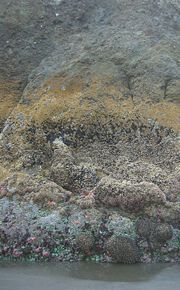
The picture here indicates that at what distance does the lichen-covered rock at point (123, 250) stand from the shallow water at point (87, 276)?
367 millimetres

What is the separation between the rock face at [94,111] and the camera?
23.5 metres

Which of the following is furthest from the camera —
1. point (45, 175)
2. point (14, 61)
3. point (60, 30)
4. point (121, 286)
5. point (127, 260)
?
point (60, 30)

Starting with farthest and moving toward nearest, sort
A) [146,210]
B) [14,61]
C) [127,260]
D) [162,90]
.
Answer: [14,61], [162,90], [146,210], [127,260]

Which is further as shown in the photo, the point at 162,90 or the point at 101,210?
the point at 162,90

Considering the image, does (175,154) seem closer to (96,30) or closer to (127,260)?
(127,260)

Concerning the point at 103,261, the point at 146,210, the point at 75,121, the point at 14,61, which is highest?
the point at 14,61

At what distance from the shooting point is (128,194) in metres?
23.2

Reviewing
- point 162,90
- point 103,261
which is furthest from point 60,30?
point 103,261

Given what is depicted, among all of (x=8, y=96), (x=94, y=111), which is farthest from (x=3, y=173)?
(x=8, y=96)

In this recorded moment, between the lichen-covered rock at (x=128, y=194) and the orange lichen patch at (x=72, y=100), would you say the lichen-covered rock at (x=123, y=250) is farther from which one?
the orange lichen patch at (x=72, y=100)

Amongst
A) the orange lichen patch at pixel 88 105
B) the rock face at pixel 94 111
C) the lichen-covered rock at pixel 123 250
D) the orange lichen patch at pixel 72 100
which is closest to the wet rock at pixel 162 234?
the rock face at pixel 94 111

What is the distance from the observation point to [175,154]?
2703 centimetres

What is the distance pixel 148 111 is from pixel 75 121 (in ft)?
15.0

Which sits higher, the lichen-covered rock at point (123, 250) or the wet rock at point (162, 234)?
the wet rock at point (162, 234)
